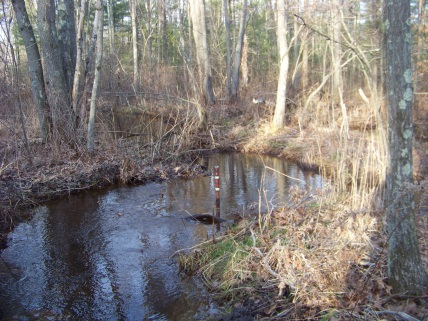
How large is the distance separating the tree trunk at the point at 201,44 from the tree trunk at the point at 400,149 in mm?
15971

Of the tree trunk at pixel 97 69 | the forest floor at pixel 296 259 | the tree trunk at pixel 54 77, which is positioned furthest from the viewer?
the tree trunk at pixel 54 77

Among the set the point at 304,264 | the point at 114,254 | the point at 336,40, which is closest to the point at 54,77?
the point at 114,254

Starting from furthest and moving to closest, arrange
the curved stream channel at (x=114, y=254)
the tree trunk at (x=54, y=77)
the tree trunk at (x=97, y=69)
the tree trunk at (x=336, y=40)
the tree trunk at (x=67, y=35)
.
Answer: the tree trunk at (x=67, y=35)
the tree trunk at (x=54, y=77)
the tree trunk at (x=97, y=69)
the tree trunk at (x=336, y=40)
the curved stream channel at (x=114, y=254)

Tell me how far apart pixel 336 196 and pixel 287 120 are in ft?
38.0

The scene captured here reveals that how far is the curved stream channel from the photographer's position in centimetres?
532

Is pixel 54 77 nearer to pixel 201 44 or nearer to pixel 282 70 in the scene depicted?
pixel 201 44

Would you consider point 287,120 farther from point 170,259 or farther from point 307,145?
point 170,259

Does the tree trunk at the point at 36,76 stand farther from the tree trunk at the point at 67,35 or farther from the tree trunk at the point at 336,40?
the tree trunk at the point at 336,40

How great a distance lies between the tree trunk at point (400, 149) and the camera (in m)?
3.58

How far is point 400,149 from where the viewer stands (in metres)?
3.69

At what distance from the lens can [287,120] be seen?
60.1 feet

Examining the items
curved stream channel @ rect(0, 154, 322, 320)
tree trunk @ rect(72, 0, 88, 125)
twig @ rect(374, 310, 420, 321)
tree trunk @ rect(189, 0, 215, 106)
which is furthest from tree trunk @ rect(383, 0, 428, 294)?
tree trunk @ rect(189, 0, 215, 106)

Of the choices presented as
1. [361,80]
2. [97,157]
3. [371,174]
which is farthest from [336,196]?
[361,80]

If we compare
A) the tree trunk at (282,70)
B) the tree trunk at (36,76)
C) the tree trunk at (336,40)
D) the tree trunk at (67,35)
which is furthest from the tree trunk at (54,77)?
the tree trunk at (282,70)
